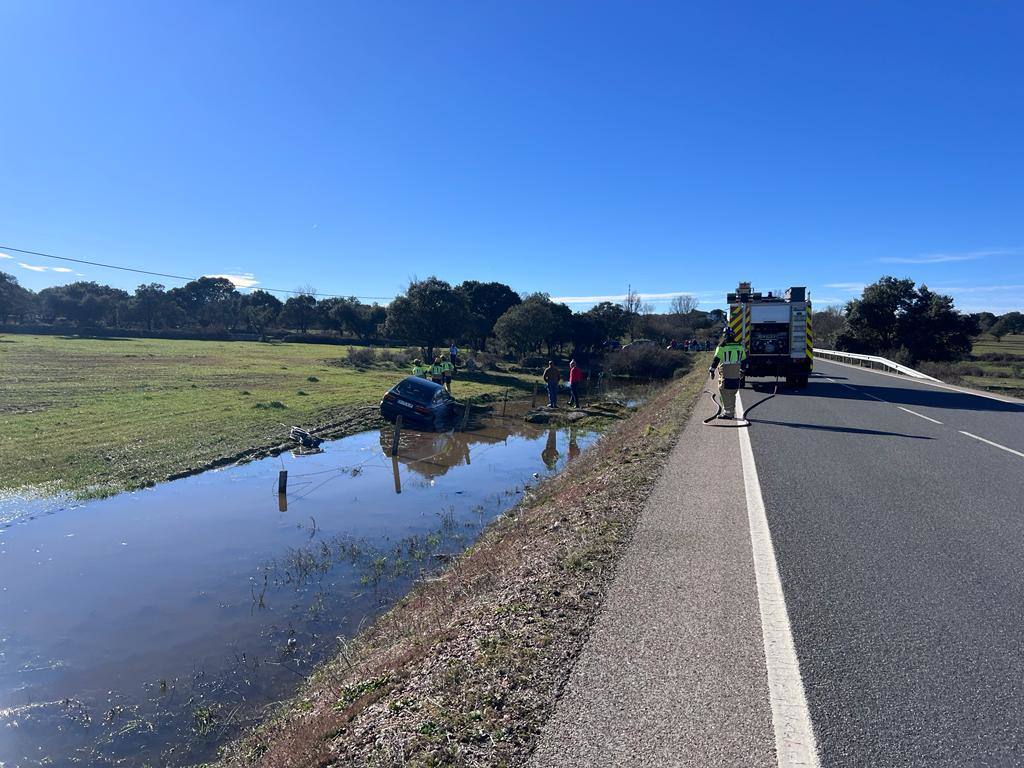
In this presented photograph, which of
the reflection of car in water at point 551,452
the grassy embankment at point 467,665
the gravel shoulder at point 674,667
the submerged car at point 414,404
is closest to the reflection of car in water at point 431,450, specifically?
the submerged car at point 414,404

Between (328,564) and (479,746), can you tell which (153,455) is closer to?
(328,564)

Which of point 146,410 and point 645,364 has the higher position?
point 645,364

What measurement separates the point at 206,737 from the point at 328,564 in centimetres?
366

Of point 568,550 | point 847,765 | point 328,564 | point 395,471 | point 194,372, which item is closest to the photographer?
point 847,765

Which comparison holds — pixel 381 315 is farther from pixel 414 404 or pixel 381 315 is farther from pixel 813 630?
pixel 813 630

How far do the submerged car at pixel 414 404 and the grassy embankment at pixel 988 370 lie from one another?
2231 cm

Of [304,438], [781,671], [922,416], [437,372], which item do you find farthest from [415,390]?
[781,671]

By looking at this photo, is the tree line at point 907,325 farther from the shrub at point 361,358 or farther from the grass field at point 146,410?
the shrub at point 361,358

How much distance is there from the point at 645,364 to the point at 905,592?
42.0 metres

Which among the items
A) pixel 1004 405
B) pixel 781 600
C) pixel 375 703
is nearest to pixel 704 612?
pixel 781 600

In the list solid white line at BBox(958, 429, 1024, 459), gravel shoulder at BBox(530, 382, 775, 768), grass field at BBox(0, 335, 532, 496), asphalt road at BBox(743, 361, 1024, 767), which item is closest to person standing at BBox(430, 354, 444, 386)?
grass field at BBox(0, 335, 532, 496)

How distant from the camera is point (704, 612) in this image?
13.7ft

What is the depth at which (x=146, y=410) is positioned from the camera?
1980 cm

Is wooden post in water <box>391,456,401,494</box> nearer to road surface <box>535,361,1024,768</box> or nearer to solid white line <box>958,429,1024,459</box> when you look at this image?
road surface <box>535,361,1024,768</box>
